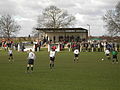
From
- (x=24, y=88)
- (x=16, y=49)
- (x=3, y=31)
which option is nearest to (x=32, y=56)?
(x=24, y=88)

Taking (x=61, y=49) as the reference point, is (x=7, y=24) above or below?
above

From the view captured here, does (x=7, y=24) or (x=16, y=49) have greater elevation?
(x=7, y=24)

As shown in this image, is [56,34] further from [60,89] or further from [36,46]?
[60,89]

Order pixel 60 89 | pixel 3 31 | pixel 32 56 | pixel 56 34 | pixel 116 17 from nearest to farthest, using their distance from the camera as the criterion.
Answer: pixel 60 89 → pixel 32 56 → pixel 116 17 → pixel 56 34 → pixel 3 31

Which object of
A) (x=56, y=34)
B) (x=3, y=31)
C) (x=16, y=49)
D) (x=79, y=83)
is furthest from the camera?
(x=3, y=31)

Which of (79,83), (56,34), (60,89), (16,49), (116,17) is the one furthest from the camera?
(56,34)

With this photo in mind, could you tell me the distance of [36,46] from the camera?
172 ft

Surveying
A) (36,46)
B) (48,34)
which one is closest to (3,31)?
(48,34)

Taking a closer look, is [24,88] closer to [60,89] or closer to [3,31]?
[60,89]

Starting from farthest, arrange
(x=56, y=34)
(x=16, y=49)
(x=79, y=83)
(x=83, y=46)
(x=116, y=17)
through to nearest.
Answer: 1. (x=56, y=34)
2. (x=116, y=17)
3. (x=16, y=49)
4. (x=83, y=46)
5. (x=79, y=83)

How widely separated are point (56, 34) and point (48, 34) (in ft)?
7.13

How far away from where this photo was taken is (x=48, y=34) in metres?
74.4

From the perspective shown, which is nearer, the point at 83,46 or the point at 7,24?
the point at 83,46

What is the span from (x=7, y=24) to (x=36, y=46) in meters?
38.5
